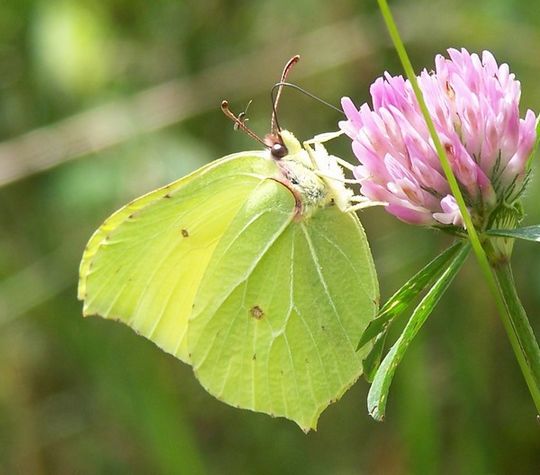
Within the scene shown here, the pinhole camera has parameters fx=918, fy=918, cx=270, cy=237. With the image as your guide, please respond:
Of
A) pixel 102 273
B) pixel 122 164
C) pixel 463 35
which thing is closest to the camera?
pixel 102 273

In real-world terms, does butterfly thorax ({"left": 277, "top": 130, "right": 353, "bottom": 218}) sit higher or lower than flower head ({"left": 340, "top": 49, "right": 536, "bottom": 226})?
lower

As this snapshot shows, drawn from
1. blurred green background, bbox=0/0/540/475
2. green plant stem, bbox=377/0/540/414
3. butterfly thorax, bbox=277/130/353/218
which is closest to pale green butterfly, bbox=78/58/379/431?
butterfly thorax, bbox=277/130/353/218

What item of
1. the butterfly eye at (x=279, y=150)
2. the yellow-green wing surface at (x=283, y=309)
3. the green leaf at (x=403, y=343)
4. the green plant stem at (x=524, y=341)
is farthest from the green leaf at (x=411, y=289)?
the butterfly eye at (x=279, y=150)

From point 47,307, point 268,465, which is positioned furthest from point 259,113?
point 268,465

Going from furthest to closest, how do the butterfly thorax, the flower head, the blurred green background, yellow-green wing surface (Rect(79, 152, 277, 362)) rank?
1. the blurred green background
2. yellow-green wing surface (Rect(79, 152, 277, 362))
3. the butterfly thorax
4. the flower head

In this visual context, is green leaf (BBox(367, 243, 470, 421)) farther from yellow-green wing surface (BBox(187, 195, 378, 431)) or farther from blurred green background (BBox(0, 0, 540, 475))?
blurred green background (BBox(0, 0, 540, 475))

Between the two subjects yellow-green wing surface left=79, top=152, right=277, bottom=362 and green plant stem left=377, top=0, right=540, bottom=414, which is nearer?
green plant stem left=377, top=0, right=540, bottom=414

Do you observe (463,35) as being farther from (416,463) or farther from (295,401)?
(295,401)

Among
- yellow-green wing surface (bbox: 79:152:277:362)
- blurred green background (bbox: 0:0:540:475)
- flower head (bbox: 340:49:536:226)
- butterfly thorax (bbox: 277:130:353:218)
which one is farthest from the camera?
blurred green background (bbox: 0:0:540:475)
